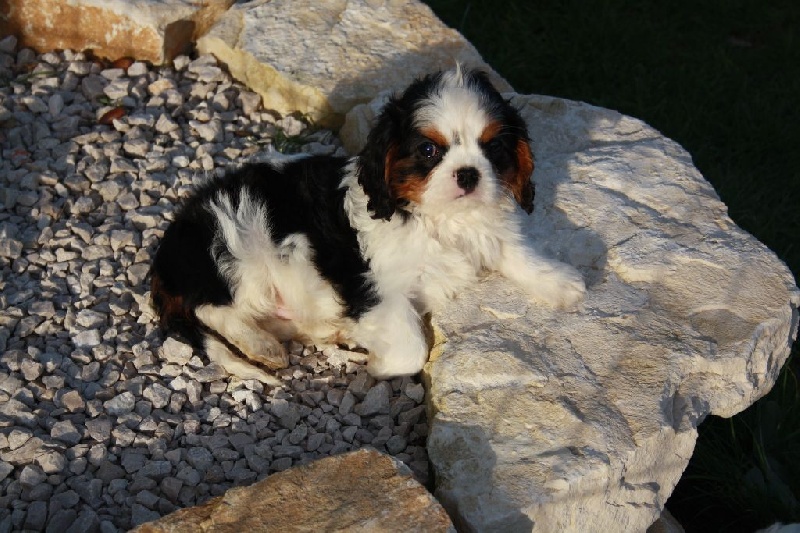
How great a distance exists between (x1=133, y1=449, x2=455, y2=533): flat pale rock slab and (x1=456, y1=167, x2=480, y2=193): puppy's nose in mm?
1122

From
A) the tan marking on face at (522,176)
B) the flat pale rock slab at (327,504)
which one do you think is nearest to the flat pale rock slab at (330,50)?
the tan marking on face at (522,176)

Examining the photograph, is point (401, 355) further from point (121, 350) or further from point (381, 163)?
point (121, 350)

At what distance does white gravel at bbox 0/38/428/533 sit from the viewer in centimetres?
370

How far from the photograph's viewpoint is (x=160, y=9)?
227 inches

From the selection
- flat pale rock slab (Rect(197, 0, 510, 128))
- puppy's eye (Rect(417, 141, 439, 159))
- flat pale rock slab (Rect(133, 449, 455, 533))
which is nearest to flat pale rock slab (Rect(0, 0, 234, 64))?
flat pale rock slab (Rect(197, 0, 510, 128))

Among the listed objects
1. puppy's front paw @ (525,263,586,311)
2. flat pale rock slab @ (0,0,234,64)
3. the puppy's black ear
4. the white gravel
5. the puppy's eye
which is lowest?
the white gravel

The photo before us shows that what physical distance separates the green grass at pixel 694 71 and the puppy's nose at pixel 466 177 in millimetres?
2571

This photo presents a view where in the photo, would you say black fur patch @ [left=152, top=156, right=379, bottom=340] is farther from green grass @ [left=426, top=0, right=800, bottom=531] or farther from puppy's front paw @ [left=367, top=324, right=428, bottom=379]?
green grass @ [left=426, top=0, right=800, bottom=531]

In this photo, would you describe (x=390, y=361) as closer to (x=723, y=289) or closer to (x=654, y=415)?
(x=654, y=415)

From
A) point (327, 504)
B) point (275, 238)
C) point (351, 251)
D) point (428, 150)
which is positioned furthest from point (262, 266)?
point (327, 504)

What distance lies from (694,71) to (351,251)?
13.2 ft

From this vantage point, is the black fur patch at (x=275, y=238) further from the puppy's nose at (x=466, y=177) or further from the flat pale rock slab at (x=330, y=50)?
the flat pale rock slab at (x=330, y=50)

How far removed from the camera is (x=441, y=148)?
3.86 meters

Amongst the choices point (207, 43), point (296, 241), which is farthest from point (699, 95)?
point (296, 241)
